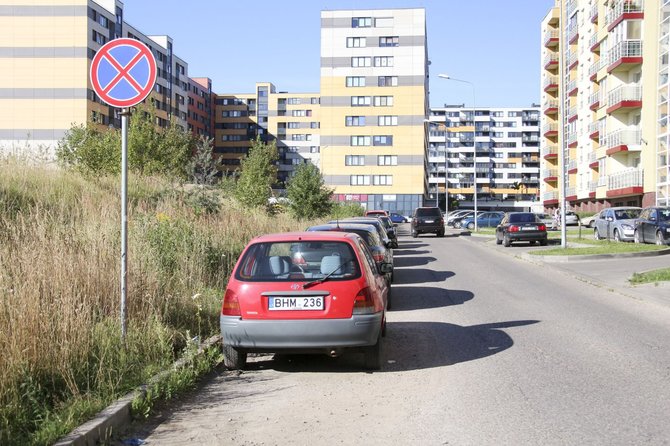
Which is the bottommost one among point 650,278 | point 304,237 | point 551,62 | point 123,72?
point 650,278

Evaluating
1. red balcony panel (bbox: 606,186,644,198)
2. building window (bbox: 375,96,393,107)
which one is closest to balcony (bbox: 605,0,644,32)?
red balcony panel (bbox: 606,186,644,198)

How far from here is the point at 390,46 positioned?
87.7 m

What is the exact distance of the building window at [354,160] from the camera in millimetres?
88562

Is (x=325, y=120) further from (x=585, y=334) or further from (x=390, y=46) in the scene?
(x=585, y=334)

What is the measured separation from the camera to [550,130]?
71562 millimetres

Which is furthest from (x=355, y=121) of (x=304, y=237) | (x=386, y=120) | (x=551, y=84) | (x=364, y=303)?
(x=364, y=303)

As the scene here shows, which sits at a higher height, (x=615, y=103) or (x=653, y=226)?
(x=615, y=103)

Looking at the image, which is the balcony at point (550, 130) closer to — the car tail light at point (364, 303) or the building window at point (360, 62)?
the building window at point (360, 62)

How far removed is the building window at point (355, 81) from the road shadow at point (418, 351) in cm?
8146

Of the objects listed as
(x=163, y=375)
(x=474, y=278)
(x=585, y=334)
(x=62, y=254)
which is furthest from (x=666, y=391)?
(x=474, y=278)

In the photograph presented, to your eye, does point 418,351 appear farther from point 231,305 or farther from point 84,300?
point 84,300

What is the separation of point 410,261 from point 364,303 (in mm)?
16160

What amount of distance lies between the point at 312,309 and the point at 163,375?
1494mm

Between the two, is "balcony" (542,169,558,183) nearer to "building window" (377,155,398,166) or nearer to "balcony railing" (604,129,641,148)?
"building window" (377,155,398,166)
